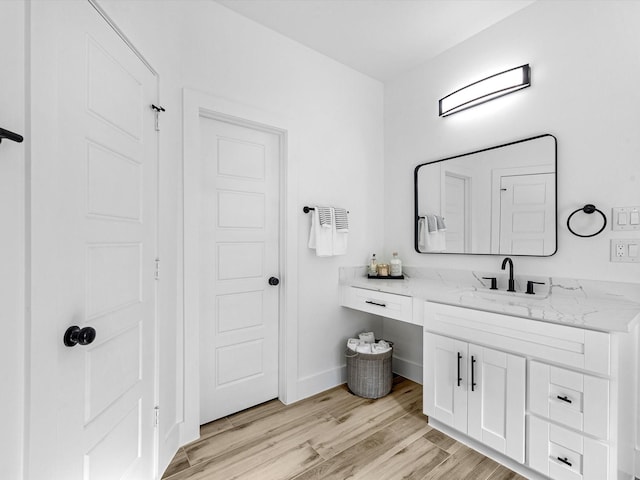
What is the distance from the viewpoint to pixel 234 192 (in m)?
2.18

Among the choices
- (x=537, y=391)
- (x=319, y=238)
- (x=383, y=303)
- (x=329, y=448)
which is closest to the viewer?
(x=537, y=391)

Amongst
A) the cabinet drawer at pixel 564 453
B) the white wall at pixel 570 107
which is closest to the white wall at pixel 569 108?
the white wall at pixel 570 107

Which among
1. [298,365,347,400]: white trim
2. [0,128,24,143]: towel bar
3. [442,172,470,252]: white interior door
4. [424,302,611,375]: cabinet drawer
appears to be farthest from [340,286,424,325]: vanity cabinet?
[0,128,24,143]: towel bar

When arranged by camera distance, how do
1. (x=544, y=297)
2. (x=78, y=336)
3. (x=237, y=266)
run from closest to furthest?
(x=78, y=336) → (x=544, y=297) → (x=237, y=266)

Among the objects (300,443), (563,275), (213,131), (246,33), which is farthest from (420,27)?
(300,443)

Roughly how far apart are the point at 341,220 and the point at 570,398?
1.71m

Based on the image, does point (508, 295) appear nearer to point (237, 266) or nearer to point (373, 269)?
point (373, 269)

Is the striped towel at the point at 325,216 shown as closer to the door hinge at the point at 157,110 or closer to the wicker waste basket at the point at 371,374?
the wicker waste basket at the point at 371,374

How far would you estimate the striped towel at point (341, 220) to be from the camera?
255 cm

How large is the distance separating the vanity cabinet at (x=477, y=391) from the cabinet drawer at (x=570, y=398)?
6 cm

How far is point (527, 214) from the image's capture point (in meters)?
2.10

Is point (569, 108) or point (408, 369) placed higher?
point (569, 108)

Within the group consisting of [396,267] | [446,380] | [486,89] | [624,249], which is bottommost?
[446,380]

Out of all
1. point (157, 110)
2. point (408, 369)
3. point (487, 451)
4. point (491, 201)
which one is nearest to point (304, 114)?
point (157, 110)
